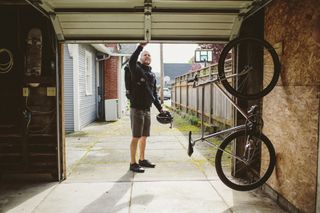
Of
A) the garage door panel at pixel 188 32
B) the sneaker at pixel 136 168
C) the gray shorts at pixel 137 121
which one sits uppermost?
the garage door panel at pixel 188 32

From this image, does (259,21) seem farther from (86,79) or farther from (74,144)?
(86,79)

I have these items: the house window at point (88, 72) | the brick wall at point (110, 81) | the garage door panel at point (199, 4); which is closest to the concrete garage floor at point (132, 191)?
the garage door panel at point (199, 4)

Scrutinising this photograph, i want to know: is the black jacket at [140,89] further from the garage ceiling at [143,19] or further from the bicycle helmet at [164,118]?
the garage ceiling at [143,19]

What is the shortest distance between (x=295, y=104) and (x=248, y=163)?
1.05m

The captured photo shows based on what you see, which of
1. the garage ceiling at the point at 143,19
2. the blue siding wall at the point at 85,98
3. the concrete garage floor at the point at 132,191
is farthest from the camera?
the blue siding wall at the point at 85,98

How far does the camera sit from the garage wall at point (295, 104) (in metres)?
3.60

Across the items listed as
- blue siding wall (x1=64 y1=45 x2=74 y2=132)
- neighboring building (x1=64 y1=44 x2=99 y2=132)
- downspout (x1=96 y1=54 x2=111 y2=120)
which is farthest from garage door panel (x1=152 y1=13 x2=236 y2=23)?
downspout (x1=96 y1=54 x2=111 y2=120)

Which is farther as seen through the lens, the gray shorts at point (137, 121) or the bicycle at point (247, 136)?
the gray shorts at point (137, 121)

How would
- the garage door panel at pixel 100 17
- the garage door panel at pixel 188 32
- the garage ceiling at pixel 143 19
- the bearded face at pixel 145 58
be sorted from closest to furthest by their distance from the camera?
the garage ceiling at pixel 143 19 → the garage door panel at pixel 100 17 → the garage door panel at pixel 188 32 → the bearded face at pixel 145 58

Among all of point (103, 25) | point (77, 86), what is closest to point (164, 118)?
point (103, 25)

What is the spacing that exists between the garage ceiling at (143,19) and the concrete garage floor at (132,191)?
2.40 metres

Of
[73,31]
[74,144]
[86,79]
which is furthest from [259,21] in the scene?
[86,79]

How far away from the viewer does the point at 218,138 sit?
32.1 ft

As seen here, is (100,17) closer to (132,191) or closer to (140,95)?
(140,95)
